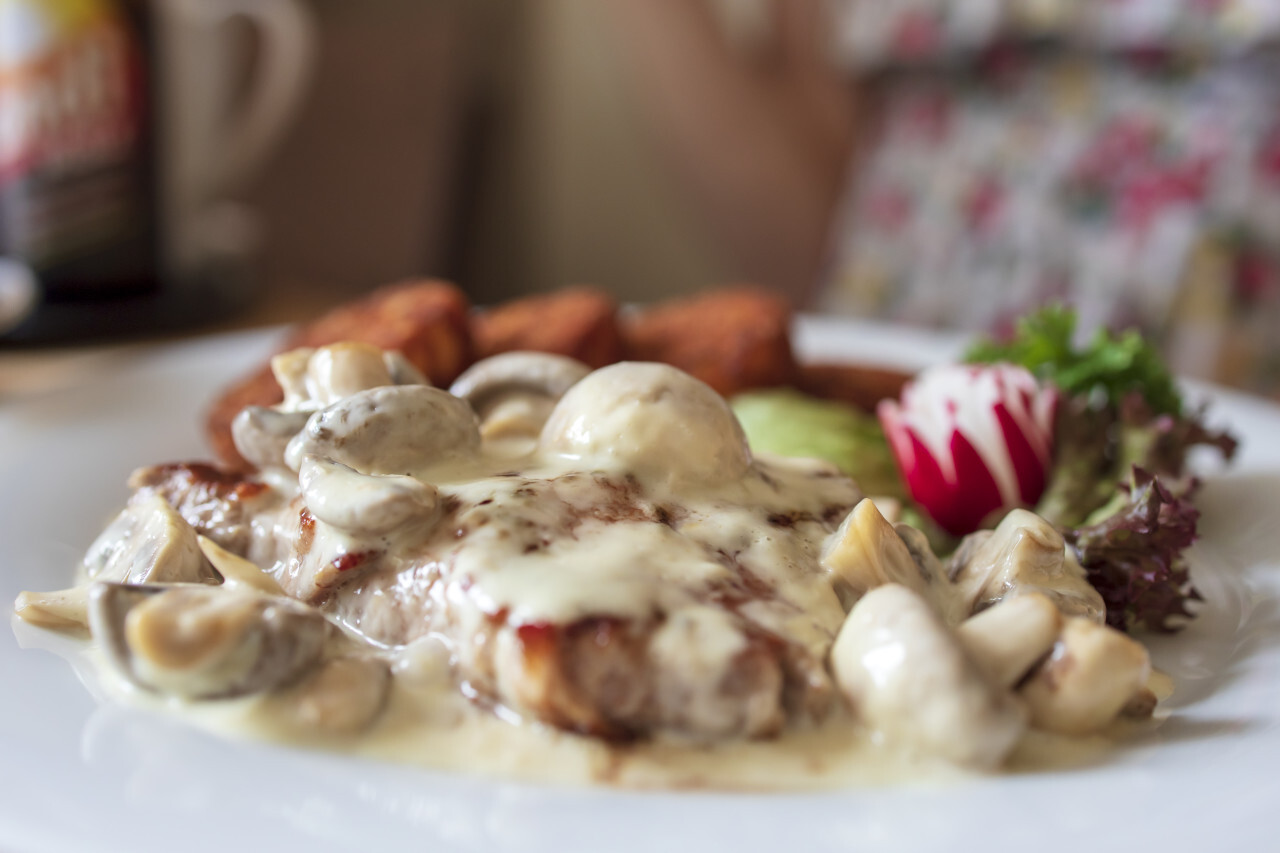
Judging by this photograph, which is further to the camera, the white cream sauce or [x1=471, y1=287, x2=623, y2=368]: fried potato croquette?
[x1=471, y1=287, x2=623, y2=368]: fried potato croquette

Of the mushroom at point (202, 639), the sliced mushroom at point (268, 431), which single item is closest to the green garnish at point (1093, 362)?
the sliced mushroom at point (268, 431)

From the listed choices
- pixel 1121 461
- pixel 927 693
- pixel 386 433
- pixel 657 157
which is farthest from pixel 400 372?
pixel 657 157

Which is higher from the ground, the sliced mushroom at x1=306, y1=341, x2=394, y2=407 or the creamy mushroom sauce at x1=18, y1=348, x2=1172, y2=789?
the sliced mushroom at x1=306, y1=341, x2=394, y2=407

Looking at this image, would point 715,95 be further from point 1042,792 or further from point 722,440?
point 1042,792

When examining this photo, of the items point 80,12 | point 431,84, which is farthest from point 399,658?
point 431,84

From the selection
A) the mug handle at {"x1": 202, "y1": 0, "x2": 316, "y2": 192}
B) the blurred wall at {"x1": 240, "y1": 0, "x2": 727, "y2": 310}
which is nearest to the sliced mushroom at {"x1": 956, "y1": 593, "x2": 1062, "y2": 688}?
the mug handle at {"x1": 202, "y1": 0, "x2": 316, "y2": 192}

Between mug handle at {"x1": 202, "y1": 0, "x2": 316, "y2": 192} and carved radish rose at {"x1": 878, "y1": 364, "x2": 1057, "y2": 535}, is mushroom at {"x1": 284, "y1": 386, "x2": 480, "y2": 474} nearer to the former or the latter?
carved radish rose at {"x1": 878, "y1": 364, "x2": 1057, "y2": 535}

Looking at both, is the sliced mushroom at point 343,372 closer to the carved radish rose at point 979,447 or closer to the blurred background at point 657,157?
the carved radish rose at point 979,447
